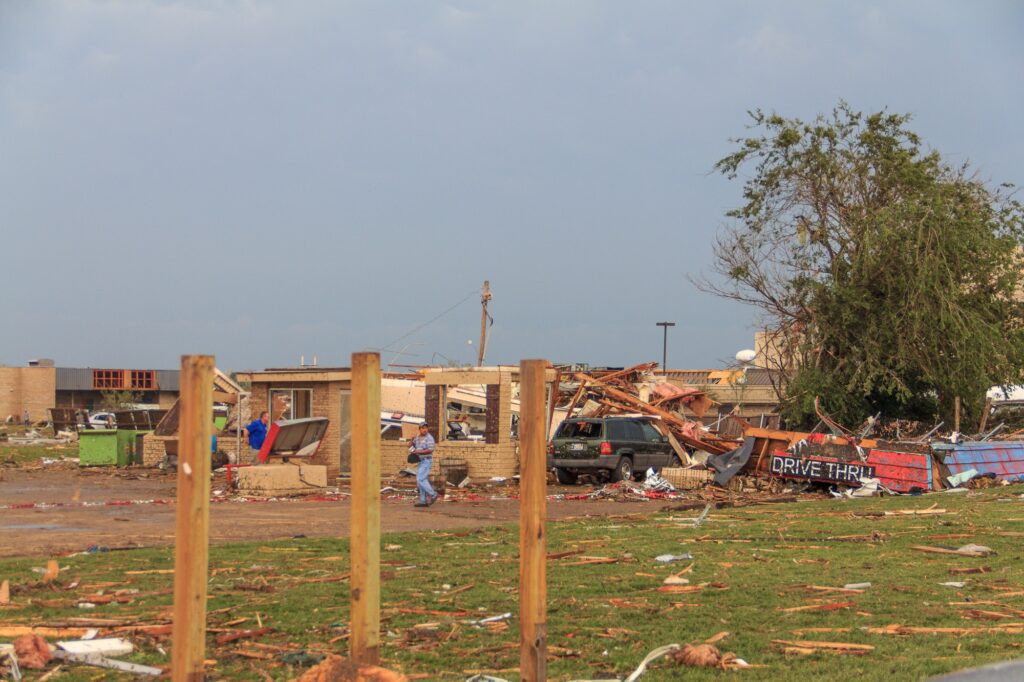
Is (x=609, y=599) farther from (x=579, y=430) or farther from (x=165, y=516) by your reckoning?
(x=579, y=430)

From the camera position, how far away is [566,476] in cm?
3030

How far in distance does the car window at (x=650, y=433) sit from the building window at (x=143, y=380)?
74041 mm

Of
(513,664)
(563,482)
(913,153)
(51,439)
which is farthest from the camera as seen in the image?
(51,439)

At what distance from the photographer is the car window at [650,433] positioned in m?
30.4

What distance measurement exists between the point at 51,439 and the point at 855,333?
39.6 metres

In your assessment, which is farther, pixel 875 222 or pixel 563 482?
pixel 875 222

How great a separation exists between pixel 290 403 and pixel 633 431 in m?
9.09

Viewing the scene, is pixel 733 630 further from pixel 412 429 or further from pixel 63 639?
pixel 412 429

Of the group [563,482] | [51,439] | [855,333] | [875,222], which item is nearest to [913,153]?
[875,222]

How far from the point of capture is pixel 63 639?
8.48 metres

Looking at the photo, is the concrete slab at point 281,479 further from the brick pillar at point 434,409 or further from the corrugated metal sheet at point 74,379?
the corrugated metal sheet at point 74,379

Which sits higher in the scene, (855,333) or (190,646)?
(855,333)

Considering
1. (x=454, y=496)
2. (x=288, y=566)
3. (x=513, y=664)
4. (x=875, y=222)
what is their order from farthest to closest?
(x=875, y=222) < (x=454, y=496) < (x=288, y=566) < (x=513, y=664)

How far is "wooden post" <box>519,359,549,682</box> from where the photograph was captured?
6516mm
